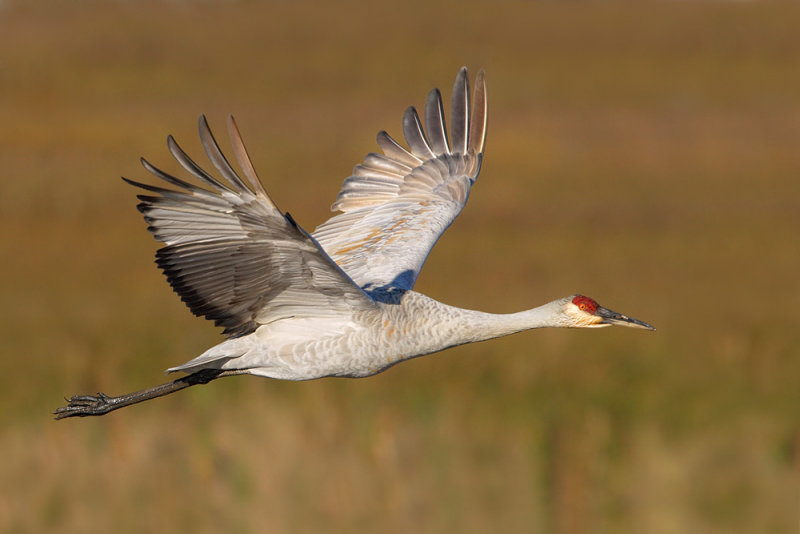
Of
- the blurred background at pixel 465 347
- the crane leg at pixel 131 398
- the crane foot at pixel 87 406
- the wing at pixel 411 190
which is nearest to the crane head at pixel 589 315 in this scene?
the wing at pixel 411 190

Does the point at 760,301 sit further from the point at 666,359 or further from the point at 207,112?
the point at 207,112

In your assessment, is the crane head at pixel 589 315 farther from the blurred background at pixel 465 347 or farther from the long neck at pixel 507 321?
the blurred background at pixel 465 347

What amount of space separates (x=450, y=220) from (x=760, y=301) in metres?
8.91

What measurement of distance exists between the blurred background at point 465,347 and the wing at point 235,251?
5170mm

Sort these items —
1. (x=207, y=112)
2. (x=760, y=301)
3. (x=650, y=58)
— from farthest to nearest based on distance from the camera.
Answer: (x=650, y=58) < (x=207, y=112) < (x=760, y=301)

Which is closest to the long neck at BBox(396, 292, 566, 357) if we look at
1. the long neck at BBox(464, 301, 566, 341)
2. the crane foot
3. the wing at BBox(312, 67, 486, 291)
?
the long neck at BBox(464, 301, 566, 341)

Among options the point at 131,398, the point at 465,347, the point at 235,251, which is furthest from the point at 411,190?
the point at 465,347

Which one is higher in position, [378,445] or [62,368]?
[62,368]

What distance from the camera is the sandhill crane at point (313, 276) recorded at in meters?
6.62

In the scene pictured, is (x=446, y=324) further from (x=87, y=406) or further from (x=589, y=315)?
(x=87, y=406)

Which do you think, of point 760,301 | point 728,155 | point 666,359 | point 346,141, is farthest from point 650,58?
point 666,359

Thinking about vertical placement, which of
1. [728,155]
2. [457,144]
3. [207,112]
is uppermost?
[207,112]

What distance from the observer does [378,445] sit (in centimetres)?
1309

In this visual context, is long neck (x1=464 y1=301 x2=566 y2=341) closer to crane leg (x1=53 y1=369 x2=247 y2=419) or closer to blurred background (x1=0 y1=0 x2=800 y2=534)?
crane leg (x1=53 y1=369 x2=247 y2=419)
